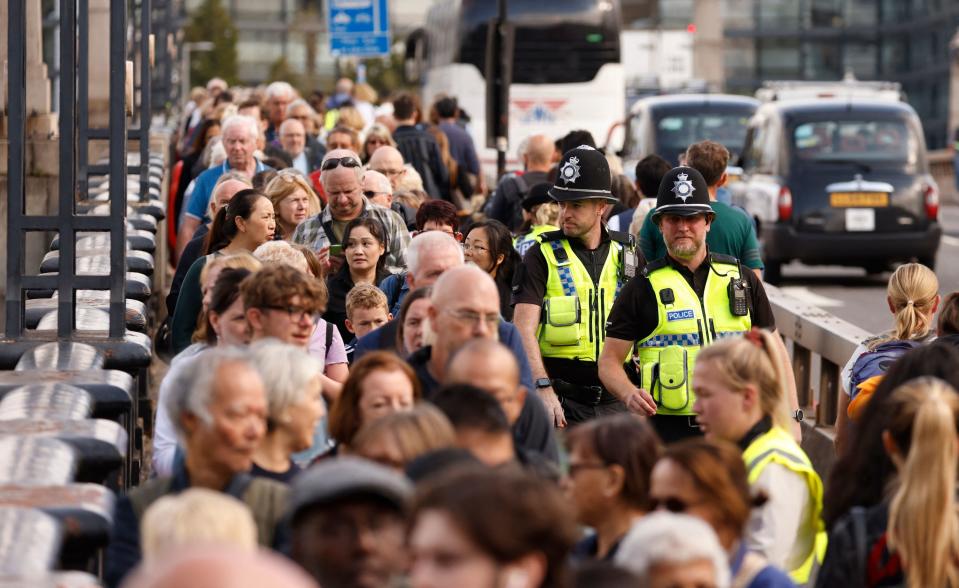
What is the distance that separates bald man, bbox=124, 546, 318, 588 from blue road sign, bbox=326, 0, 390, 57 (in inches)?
1241

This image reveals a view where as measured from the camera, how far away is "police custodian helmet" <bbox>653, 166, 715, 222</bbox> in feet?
28.7

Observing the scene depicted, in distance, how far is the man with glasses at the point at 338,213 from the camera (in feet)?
36.1

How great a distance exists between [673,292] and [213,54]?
234 ft

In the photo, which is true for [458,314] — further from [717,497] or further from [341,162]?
[341,162]

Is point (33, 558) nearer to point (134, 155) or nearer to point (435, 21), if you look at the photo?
point (134, 155)

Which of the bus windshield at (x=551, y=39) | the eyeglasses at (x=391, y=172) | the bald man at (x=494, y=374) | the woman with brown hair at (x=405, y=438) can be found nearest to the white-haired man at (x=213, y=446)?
the woman with brown hair at (x=405, y=438)

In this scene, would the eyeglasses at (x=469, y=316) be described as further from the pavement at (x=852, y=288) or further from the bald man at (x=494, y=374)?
the pavement at (x=852, y=288)

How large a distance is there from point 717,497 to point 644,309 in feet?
11.7

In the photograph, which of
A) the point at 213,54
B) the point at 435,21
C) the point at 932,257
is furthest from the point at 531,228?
the point at 213,54

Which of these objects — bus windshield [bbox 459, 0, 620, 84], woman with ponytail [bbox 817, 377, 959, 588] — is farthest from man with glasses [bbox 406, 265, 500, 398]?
bus windshield [bbox 459, 0, 620, 84]

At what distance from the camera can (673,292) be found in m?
8.67

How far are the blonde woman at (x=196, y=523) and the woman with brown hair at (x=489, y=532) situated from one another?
1.68 feet

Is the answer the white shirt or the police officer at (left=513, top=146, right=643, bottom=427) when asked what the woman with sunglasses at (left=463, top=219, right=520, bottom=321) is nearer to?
the police officer at (left=513, top=146, right=643, bottom=427)

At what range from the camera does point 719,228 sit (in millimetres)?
10906
